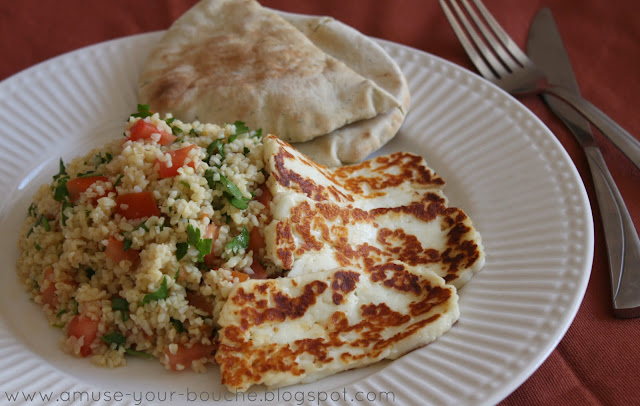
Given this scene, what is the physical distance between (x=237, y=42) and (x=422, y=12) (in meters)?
1.97

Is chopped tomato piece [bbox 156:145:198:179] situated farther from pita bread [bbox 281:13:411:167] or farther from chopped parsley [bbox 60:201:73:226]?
pita bread [bbox 281:13:411:167]

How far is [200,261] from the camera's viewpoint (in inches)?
107

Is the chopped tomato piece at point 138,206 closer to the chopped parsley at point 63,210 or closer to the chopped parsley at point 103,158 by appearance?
the chopped parsley at point 63,210

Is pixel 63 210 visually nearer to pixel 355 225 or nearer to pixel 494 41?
pixel 355 225

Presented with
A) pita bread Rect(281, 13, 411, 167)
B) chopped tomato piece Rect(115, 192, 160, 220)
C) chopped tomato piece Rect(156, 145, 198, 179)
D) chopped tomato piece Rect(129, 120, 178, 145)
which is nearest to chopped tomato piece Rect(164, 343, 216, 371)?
chopped tomato piece Rect(115, 192, 160, 220)

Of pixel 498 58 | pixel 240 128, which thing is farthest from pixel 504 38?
pixel 240 128

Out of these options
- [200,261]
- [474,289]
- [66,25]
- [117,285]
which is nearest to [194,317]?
[200,261]

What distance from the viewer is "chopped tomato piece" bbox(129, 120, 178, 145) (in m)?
3.13

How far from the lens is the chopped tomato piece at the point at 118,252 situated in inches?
110

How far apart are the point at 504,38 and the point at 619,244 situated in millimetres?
2099

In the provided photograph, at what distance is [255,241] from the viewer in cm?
283

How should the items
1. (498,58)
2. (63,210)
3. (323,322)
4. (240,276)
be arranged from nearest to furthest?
(323,322) → (240,276) → (63,210) → (498,58)

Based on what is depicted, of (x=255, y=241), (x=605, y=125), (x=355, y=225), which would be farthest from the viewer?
(x=605, y=125)

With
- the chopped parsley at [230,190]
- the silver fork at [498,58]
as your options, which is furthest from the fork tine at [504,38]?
the chopped parsley at [230,190]
